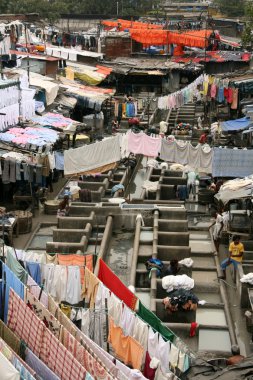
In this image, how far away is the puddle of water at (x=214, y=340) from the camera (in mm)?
14289

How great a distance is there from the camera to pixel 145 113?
126 ft

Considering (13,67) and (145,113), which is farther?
(145,113)

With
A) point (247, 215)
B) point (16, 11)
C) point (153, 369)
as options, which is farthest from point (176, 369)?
point (16, 11)

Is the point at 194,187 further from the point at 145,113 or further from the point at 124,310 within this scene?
the point at 145,113

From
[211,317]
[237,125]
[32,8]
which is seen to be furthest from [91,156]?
[32,8]

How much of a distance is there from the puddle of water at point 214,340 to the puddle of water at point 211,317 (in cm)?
34

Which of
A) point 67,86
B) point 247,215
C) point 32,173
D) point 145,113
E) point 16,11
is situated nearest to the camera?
point 247,215

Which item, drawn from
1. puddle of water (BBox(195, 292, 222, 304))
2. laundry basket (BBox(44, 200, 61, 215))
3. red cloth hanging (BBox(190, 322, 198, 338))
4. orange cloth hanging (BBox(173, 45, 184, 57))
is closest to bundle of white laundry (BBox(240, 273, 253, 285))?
puddle of water (BBox(195, 292, 222, 304))

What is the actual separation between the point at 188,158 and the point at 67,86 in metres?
13.4

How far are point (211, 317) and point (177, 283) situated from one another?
117 cm

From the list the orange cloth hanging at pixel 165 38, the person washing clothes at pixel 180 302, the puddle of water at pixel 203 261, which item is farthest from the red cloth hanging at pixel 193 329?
the orange cloth hanging at pixel 165 38

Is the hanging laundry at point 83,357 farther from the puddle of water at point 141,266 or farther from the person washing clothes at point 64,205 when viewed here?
the person washing clothes at point 64,205

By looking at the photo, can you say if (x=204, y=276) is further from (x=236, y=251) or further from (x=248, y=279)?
(x=248, y=279)

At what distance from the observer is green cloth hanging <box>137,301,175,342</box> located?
12.7 meters
